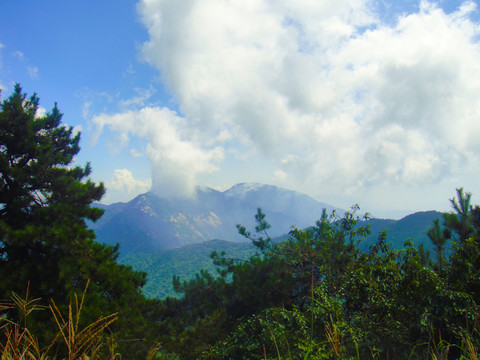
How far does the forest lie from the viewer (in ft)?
14.5

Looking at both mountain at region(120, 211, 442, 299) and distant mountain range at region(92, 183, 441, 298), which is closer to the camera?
mountain at region(120, 211, 442, 299)

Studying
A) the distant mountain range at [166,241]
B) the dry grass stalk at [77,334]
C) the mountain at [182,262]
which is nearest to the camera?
the dry grass stalk at [77,334]

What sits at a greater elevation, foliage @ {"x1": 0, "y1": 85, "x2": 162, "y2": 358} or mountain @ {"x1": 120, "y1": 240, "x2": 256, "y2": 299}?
foliage @ {"x1": 0, "y1": 85, "x2": 162, "y2": 358}

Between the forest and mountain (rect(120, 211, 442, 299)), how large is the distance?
44.9 metres

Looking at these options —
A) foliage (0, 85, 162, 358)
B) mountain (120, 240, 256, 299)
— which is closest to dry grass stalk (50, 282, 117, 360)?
foliage (0, 85, 162, 358)

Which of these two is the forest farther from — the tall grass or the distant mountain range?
the distant mountain range

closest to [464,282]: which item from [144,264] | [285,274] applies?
[285,274]

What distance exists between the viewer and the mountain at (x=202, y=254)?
56.1 m

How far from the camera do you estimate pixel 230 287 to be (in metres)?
11.9

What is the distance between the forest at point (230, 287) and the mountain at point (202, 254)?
1769 inches

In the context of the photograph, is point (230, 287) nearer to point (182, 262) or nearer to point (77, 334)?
point (77, 334)

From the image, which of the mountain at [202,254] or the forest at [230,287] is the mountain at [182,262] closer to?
the mountain at [202,254]

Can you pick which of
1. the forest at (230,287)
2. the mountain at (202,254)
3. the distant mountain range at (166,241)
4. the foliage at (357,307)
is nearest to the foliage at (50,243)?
the forest at (230,287)

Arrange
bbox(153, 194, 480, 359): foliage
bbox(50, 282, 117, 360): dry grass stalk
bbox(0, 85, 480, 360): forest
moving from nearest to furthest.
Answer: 1. bbox(50, 282, 117, 360): dry grass stalk
2. bbox(153, 194, 480, 359): foliage
3. bbox(0, 85, 480, 360): forest
